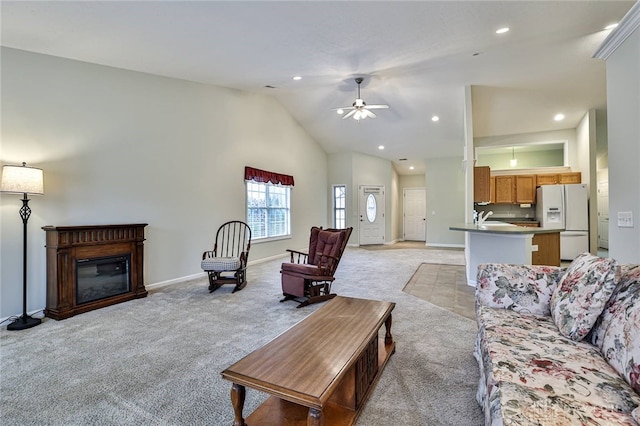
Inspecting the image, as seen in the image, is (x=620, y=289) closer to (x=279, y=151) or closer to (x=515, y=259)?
(x=515, y=259)

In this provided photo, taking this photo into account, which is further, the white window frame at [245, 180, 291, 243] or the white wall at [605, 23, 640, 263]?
the white window frame at [245, 180, 291, 243]

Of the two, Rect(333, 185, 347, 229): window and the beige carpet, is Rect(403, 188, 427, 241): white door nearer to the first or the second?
Rect(333, 185, 347, 229): window

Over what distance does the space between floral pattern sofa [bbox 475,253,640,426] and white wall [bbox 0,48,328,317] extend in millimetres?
4251

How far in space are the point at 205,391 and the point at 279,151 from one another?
5697 millimetres

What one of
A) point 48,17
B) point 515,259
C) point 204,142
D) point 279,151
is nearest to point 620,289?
point 515,259

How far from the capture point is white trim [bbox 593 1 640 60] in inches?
84.2

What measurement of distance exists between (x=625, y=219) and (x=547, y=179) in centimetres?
493

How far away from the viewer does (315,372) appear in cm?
137

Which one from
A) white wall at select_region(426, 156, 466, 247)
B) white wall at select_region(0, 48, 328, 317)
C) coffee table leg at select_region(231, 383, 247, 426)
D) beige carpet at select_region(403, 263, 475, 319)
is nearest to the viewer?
coffee table leg at select_region(231, 383, 247, 426)

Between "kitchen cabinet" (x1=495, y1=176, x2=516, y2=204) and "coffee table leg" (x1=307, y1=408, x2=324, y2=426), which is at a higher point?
"kitchen cabinet" (x1=495, y1=176, x2=516, y2=204)

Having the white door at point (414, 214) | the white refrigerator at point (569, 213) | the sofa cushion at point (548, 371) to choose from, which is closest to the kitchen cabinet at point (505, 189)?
the white refrigerator at point (569, 213)

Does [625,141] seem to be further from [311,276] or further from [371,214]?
[371,214]

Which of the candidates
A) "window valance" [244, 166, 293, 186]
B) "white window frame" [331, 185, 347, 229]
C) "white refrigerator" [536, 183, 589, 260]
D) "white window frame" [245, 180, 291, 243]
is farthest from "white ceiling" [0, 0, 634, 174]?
"white window frame" [331, 185, 347, 229]

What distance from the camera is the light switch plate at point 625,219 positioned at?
233 centimetres
